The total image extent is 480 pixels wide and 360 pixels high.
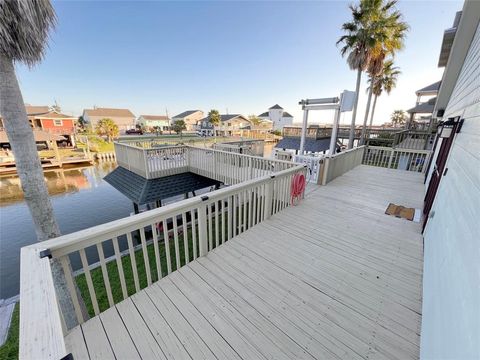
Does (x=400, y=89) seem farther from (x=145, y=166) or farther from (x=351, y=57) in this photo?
(x=145, y=166)

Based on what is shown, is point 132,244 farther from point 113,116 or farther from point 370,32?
point 113,116

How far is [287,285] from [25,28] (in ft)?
14.0

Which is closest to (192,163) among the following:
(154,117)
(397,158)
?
(397,158)

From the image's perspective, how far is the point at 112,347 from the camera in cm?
167

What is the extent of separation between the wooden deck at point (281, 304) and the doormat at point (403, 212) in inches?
29.0

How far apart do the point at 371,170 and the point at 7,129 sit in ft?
34.1

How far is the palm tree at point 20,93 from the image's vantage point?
2160 millimetres

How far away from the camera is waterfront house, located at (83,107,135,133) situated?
50.5m

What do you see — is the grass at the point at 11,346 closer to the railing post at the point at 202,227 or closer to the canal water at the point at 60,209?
the canal water at the point at 60,209

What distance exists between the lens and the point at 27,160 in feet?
8.55

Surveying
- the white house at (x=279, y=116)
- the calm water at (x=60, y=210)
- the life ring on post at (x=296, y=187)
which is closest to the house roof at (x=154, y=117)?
the white house at (x=279, y=116)

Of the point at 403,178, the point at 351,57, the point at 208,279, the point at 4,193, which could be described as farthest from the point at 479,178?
the point at 4,193

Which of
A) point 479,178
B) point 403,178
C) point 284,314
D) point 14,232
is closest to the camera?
point 479,178

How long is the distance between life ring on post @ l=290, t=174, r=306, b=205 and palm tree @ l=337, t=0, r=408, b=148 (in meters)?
7.79
